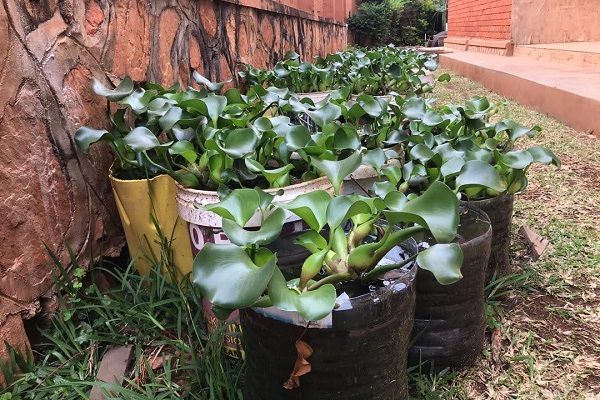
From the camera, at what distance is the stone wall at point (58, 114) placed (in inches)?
55.9

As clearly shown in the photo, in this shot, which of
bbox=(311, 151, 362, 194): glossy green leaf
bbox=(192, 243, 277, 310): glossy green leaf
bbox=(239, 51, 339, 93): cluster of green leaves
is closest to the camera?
bbox=(192, 243, 277, 310): glossy green leaf

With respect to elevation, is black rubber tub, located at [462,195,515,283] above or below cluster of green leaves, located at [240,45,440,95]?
below

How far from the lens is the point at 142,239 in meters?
1.67

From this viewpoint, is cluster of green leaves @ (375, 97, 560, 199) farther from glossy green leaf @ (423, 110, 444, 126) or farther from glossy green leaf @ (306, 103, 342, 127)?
glossy green leaf @ (306, 103, 342, 127)

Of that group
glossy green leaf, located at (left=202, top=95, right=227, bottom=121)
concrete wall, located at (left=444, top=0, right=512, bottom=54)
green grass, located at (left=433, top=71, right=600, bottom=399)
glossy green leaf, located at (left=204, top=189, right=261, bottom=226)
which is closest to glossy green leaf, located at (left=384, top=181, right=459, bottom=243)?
glossy green leaf, located at (left=204, top=189, right=261, bottom=226)

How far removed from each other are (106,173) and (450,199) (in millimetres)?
1240

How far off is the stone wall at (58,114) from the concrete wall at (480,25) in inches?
313

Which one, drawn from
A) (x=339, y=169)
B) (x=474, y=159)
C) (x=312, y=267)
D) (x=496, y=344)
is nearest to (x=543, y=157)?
(x=474, y=159)

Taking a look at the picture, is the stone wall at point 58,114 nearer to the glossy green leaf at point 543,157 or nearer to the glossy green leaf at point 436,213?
the glossy green leaf at point 436,213

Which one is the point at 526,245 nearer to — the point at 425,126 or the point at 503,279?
the point at 503,279

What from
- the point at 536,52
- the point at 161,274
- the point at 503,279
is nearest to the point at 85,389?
the point at 161,274

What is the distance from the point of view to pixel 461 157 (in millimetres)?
1567

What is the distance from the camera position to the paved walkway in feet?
13.4

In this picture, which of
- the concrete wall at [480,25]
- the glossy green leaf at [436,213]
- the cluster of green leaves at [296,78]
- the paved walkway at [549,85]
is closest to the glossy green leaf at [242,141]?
the glossy green leaf at [436,213]
